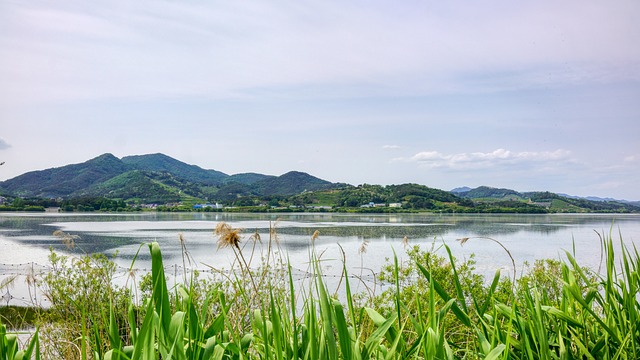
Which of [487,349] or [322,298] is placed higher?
[322,298]

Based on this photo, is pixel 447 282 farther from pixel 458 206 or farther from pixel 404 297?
pixel 458 206

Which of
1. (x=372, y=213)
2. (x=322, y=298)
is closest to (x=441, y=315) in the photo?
(x=322, y=298)

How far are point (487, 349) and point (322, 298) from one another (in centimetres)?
83

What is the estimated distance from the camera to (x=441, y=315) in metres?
2.27

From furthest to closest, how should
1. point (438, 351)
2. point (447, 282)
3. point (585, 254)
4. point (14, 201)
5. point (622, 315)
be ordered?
1. point (14, 201)
2. point (585, 254)
3. point (447, 282)
4. point (622, 315)
5. point (438, 351)

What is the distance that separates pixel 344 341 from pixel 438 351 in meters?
0.34

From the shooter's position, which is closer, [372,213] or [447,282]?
[447,282]

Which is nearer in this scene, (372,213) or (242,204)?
(372,213)

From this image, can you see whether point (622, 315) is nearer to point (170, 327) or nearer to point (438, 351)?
point (438, 351)

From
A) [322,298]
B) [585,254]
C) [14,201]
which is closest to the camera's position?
[322,298]

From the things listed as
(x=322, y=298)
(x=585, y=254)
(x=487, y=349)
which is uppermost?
(x=322, y=298)

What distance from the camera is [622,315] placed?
2521mm

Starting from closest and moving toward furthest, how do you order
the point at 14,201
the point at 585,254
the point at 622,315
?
the point at 622,315 < the point at 585,254 < the point at 14,201

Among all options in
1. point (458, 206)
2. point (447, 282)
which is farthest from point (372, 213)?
point (447, 282)
